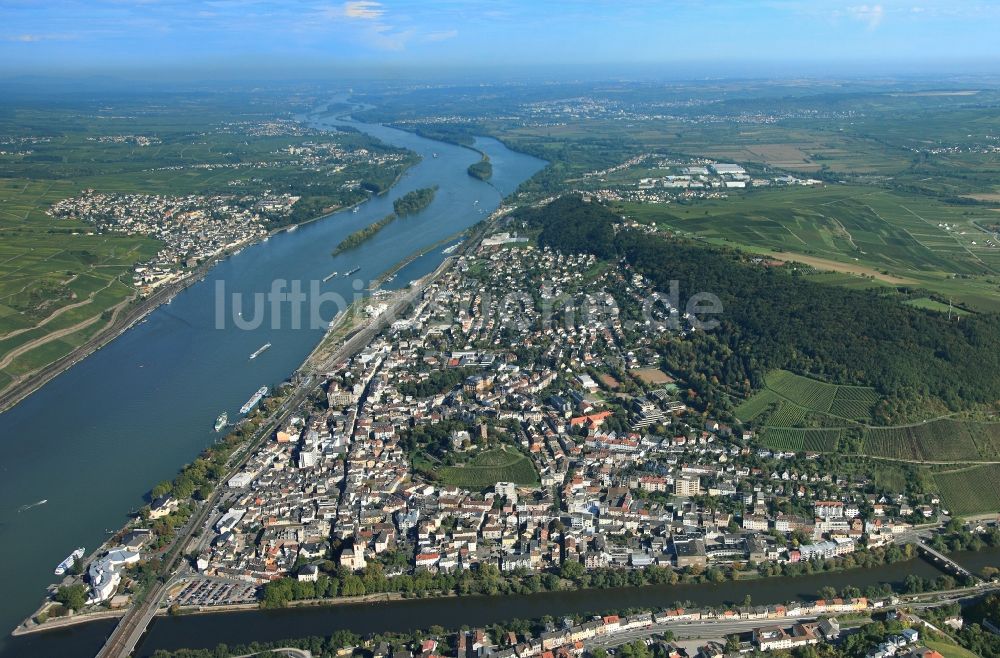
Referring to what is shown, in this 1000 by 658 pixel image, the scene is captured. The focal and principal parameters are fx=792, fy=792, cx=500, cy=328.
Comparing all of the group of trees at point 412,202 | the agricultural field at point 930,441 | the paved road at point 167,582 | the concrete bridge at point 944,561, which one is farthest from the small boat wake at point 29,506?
the group of trees at point 412,202

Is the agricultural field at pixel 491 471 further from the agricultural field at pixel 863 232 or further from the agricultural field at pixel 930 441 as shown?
the agricultural field at pixel 863 232

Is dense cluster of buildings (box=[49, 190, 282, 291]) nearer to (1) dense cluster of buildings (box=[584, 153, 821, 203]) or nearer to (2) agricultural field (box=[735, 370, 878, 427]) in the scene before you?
(1) dense cluster of buildings (box=[584, 153, 821, 203])

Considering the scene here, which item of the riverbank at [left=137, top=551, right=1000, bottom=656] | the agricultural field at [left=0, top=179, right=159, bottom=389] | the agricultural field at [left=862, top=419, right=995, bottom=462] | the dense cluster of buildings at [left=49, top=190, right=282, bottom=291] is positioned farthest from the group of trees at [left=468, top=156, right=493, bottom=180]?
the riverbank at [left=137, top=551, right=1000, bottom=656]

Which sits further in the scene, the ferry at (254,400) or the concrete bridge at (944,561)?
the ferry at (254,400)

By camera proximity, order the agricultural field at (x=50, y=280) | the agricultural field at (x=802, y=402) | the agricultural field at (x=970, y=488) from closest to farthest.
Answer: the agricultural field at (x=970, y=488) < the agricultural field at (x=802, y=402) < the agricultural field at (x=50, y=280)

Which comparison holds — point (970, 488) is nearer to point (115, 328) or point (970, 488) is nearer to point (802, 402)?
point (802, 402)

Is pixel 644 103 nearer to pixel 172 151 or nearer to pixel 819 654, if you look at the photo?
pixel 172 151
